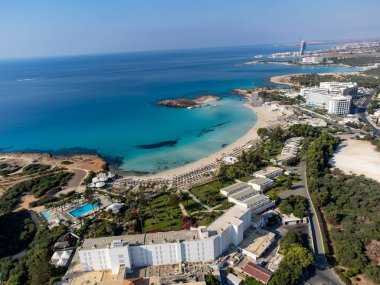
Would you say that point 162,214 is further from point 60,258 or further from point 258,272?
point 258,272

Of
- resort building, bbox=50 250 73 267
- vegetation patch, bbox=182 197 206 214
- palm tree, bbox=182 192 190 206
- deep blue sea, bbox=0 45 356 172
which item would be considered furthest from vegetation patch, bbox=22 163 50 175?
vegetation patch, bbox=182 197 206 214

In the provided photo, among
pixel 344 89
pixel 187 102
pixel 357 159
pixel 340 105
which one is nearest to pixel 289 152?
pixel 357 159

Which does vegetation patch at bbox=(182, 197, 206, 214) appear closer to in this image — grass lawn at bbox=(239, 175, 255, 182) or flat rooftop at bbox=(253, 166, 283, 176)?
grass lawn at bbox=(239, 175, 255, 182)

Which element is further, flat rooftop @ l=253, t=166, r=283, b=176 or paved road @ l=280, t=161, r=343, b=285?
flat rooftop @ l=253, t=166, r=283, b=176

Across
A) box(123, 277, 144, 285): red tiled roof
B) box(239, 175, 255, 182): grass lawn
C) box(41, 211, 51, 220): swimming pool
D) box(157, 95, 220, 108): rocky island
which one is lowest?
box(41, 211, 51, 220): swimming pool

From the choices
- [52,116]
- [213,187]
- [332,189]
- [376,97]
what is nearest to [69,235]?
[213,187]

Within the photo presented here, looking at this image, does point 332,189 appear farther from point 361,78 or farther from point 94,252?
point 361,78

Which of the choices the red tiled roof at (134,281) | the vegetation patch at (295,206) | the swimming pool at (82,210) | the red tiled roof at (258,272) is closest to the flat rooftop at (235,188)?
the vegetation patch at (295,206)

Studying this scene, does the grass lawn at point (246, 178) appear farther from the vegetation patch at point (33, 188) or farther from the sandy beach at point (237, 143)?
the vegetation patch at point (33, 188)
